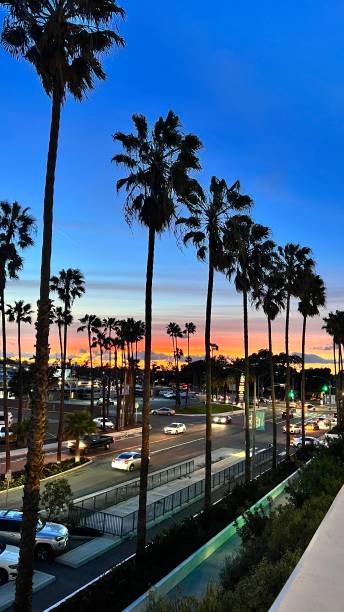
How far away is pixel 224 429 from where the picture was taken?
66.8 m

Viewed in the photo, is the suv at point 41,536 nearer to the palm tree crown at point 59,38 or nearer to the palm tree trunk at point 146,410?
the palm tree trunk at point 146,410

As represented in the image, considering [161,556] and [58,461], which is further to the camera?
[58,461]

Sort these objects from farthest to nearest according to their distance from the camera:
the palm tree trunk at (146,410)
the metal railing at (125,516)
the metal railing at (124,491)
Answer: the metal railing at (124,491), the metal railing at (125,516), the palm tree trunk at (146,410)

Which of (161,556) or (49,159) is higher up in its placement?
(49,159)

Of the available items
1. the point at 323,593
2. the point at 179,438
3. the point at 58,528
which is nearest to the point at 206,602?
the point at 323,593

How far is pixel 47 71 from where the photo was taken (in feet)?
38.7

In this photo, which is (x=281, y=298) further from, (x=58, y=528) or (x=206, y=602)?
(x=206, y=602)

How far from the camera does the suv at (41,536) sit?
1903 cm

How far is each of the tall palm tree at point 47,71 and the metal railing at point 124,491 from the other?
52.6 ft

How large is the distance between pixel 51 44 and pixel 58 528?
17.3 metres

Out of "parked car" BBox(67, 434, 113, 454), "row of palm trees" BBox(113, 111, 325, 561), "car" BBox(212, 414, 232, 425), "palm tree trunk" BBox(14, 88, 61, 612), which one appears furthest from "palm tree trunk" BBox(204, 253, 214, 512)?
"car" BBox(212, 414, 232, 425)

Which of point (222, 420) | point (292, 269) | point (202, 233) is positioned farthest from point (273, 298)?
point (222, 420)

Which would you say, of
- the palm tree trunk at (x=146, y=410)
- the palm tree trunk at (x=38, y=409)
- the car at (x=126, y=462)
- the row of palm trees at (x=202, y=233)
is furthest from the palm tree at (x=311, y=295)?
the palm tree trunk at (x=38, y=409)

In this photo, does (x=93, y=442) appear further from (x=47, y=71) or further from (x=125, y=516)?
(x=47, y=71)
